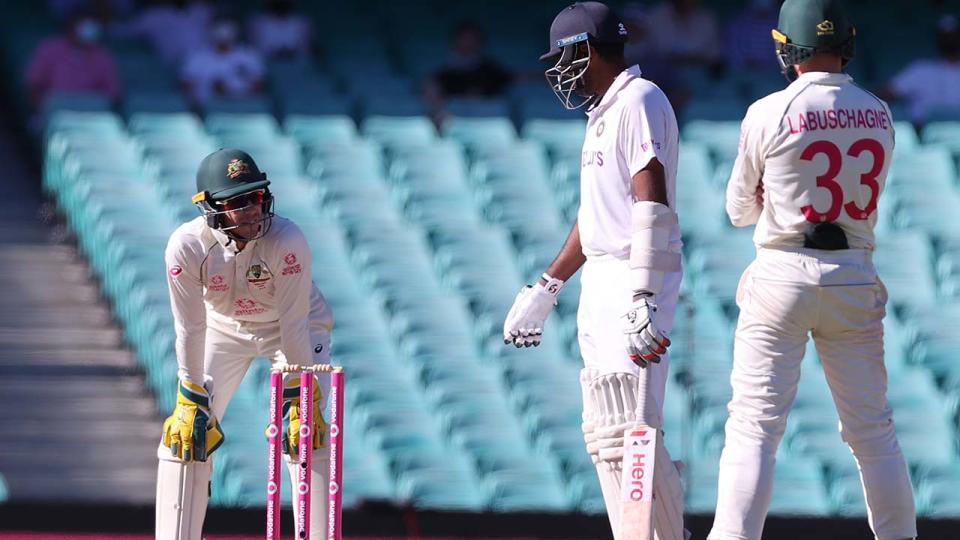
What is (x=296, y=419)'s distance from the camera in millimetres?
5637

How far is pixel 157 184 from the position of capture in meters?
9.95

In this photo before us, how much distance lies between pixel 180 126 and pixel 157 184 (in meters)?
0.52

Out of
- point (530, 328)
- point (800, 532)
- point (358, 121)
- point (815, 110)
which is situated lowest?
point (800, 532)

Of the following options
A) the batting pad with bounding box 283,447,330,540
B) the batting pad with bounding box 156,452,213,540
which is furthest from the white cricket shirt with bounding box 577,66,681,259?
Result: the batting pad with bounding box 156,452,213,540

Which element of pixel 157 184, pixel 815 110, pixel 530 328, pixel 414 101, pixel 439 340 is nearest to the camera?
pixel 815 110

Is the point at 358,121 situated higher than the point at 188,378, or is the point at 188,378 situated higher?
the point at 358,121

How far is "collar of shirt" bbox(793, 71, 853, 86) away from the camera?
194 inches

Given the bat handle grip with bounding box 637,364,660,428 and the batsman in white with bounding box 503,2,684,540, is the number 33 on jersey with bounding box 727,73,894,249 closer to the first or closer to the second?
the batsman in white with bounding box 503,2,684,540

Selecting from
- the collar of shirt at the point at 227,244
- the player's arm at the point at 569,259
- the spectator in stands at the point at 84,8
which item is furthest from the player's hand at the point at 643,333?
the spectator in stands at the point at 84,8

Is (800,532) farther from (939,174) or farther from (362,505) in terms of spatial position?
(939,174)

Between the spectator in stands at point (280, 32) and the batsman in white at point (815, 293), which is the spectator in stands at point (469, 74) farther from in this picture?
the batsman in white at point (815, 293)

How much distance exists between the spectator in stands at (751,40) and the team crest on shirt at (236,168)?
7.04 metres

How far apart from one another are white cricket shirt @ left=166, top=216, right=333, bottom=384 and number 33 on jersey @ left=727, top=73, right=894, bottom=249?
60.8 inches

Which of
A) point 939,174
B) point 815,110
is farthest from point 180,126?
point 815,110
